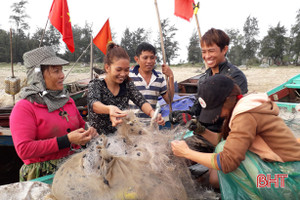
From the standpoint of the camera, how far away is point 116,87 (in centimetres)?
247

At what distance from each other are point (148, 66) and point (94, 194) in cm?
224

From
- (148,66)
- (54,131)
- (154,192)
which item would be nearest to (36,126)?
(54,131)

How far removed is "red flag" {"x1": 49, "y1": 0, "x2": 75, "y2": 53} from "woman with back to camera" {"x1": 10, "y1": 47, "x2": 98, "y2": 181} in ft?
14.3

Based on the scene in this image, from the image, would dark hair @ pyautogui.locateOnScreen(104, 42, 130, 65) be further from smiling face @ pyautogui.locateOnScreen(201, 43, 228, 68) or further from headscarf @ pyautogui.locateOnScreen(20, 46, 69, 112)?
smiling face @ pyautogui.locateOnScreen(201, 43, 228, 68)

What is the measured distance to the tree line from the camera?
1480 inches

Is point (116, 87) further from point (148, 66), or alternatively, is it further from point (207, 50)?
point (207, 50)

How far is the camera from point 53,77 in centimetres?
199

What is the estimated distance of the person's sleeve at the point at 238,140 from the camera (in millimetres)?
1403

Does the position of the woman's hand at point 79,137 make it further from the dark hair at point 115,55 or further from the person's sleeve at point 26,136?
the dark hair at point 115,55

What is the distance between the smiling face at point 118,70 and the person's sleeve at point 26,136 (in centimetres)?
86

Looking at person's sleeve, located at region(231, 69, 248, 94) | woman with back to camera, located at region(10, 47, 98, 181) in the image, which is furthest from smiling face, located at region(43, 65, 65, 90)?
person's sleeve, located at region(231, 69, 248, 94)

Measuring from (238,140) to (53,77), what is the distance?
1632 millimetres

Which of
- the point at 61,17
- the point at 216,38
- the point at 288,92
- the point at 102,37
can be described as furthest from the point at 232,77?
the point at 102,37

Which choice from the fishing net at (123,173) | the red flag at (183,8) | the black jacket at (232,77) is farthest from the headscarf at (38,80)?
the red flag at (183,8)
